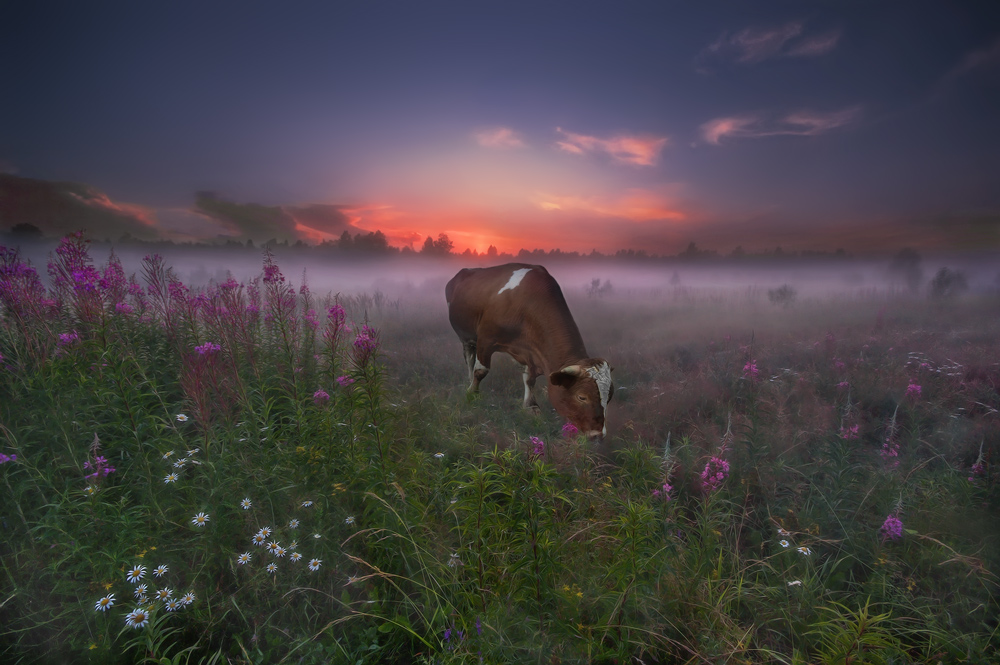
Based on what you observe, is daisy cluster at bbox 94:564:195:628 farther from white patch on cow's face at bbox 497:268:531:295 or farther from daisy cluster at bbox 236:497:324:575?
white patch on cow's face at bbox 497:268:531:295

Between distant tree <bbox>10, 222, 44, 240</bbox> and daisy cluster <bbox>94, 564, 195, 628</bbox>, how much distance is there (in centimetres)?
524

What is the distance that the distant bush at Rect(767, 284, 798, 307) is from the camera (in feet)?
37.4

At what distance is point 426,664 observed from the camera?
1655 mm

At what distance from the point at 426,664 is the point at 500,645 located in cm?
38

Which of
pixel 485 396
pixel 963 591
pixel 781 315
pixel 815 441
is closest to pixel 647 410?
pixel 815 441

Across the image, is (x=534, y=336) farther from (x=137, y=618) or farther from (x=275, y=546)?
(x=137, y=618)

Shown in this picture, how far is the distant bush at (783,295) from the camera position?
11414 millimetres

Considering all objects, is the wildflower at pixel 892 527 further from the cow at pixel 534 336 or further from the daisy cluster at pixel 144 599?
the daisy cluster at pixel 144 599

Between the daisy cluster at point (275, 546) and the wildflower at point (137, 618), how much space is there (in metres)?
0.38

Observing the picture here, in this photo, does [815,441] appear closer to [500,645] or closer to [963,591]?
[963,591]

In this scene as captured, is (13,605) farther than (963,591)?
No

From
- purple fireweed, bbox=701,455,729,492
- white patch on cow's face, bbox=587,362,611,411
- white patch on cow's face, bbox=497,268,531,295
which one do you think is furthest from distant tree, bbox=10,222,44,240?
purple fireweed, bbox=701,455,729,492

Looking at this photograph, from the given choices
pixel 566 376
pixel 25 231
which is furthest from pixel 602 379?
pixel 25 231

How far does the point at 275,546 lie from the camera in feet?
6.88
